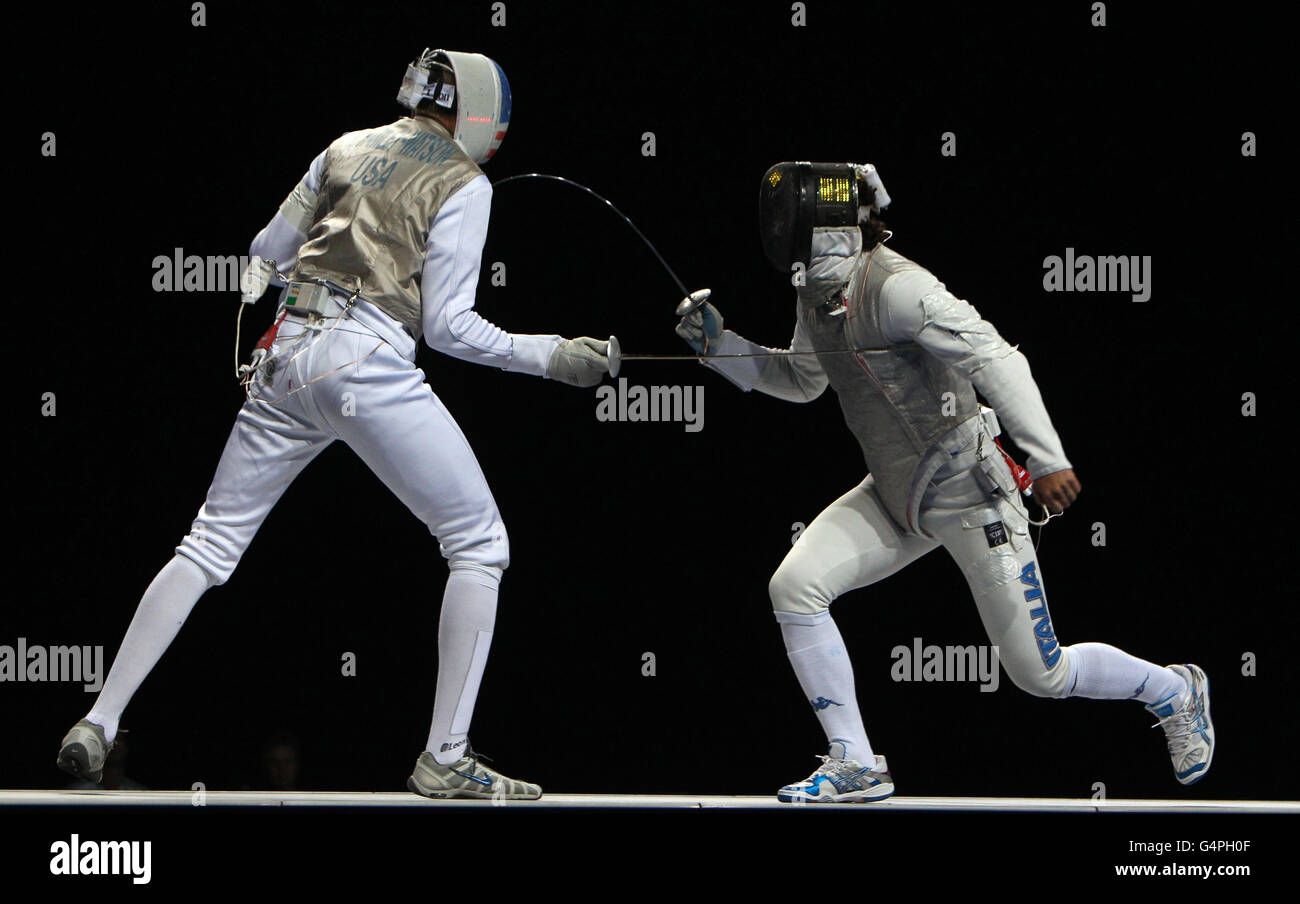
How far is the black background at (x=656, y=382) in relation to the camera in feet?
12.5

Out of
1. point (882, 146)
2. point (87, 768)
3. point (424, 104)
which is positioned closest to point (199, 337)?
point (424, 104)

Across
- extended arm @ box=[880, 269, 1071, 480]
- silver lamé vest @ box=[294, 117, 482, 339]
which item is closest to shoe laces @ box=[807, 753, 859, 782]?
extended arm @ box=[880, 269, 1071, 480]

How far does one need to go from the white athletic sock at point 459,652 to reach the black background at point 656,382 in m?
1.07

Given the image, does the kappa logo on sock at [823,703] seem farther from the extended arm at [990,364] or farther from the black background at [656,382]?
the black background at [656,382]

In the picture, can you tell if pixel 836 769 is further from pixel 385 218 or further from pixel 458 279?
pixel 385 218

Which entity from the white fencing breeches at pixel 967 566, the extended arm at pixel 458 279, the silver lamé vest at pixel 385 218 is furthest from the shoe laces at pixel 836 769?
the silver lamé vest at pixel 385 218

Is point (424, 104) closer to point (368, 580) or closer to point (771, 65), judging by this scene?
point (771, 65)

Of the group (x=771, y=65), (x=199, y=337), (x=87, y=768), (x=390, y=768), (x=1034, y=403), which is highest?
(x=771, y=65)

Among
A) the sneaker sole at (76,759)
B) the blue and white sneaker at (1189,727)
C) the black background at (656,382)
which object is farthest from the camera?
the black background at (656,382)

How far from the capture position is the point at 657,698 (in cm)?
399
